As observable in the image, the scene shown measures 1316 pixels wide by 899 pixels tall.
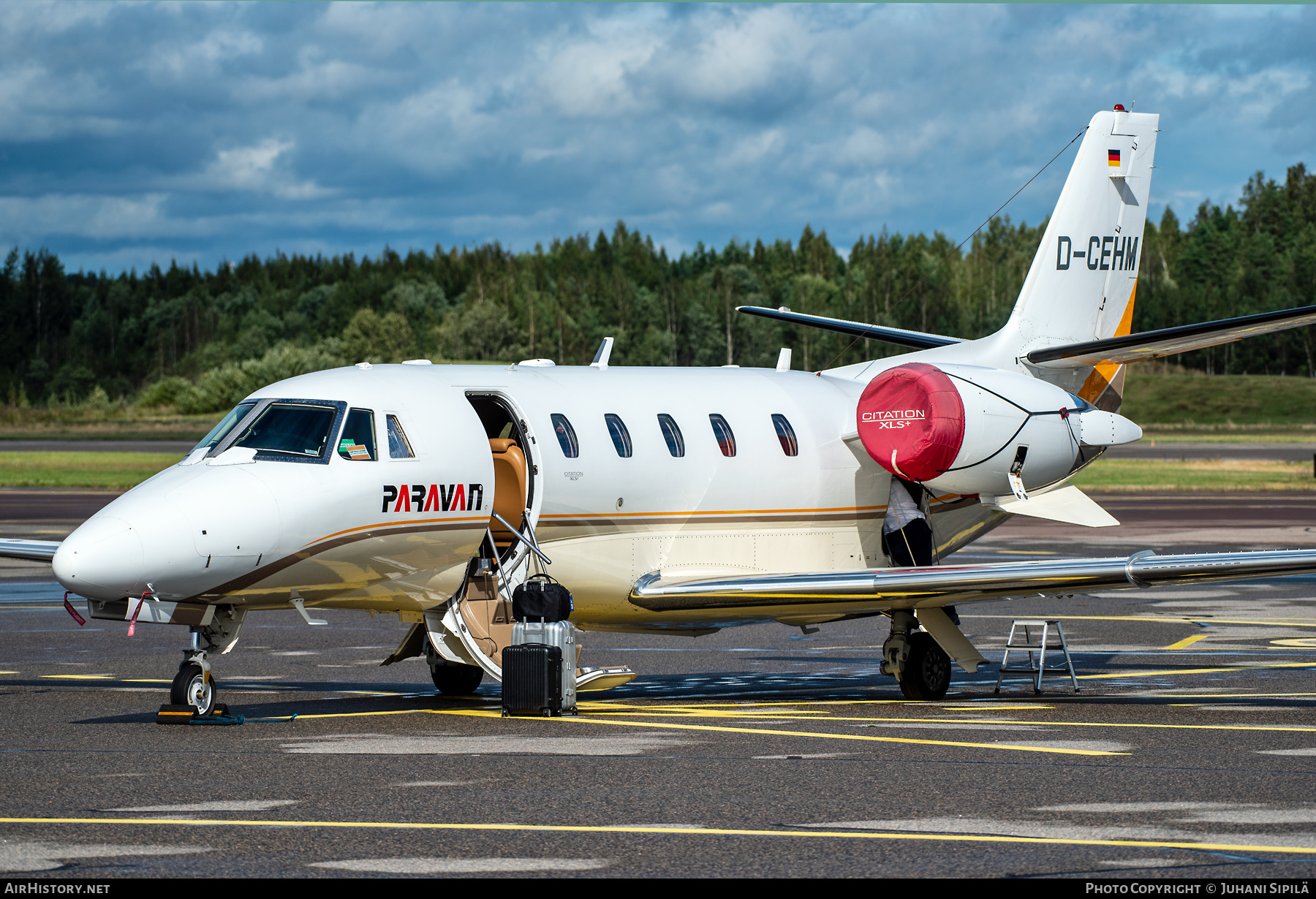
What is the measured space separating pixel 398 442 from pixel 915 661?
5.94 meters

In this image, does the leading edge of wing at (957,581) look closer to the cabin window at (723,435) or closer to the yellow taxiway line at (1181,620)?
the cabin window at (723,435)

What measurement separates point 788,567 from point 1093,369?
5.56 m

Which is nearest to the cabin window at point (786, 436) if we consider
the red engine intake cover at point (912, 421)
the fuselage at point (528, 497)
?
the fuselage at point (528, 497)

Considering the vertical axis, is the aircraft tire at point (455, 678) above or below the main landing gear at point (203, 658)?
below

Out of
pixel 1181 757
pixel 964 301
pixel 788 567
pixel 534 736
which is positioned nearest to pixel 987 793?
pixel 1181 757

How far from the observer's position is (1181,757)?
40.3 ft

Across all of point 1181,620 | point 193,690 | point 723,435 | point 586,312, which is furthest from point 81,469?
point 586,312

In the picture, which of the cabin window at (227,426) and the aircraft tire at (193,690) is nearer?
the aircraft tire at (193,690)

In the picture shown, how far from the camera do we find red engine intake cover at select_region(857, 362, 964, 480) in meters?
17.6

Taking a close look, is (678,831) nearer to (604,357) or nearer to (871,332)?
(604,357)

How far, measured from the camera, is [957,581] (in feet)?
49.6

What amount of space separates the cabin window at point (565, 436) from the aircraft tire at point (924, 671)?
13.6ft

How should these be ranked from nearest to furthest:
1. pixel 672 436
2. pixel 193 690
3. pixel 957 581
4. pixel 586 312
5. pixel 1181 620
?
pixel 193 690 → pixel 957 581 → pixel 672 436 → pixel 1181 620 → pixel 586 312

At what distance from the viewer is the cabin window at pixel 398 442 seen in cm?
1464
